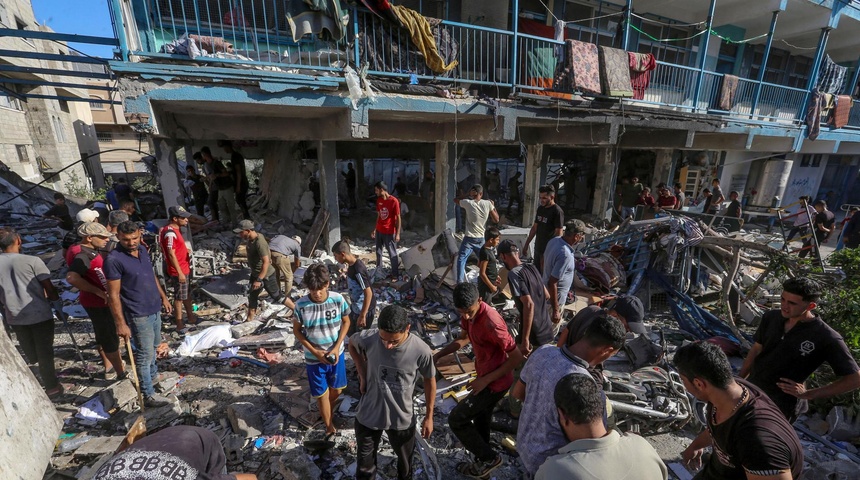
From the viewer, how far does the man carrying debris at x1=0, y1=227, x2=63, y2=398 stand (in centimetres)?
327

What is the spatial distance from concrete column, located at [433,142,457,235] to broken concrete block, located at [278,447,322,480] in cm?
608

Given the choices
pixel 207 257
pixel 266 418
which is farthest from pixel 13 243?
pixel 207 257

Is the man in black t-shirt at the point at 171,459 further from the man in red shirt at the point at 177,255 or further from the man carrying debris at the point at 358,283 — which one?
the man in red shirt at the point at 177,255

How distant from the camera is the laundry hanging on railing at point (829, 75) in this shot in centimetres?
1091

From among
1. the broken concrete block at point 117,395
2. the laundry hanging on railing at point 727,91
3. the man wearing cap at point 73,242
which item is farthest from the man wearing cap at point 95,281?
the laundry hanging on railing at point 727,91

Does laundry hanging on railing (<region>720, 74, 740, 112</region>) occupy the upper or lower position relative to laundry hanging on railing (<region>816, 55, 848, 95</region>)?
lower

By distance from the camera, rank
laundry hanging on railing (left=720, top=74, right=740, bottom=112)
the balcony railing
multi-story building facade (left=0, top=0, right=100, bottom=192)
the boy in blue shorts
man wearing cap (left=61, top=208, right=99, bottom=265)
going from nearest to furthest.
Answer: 1. the boy in blue shorts
2. man wearing cap (left=61, top=208, right=99, bottom=265)
3. the balcony railing
4. laundry hanging on railing (left=720, top=74, right=740, bottom=112)
5. multi-story building facade (left=0, top=0, right=100, bottom=192)

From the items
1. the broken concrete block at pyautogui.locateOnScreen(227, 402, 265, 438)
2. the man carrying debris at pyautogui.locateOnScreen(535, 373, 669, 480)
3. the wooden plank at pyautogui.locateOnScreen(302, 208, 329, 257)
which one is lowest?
the broken concrete block at pyautogui.locateOnScreen(227, 402, 265, 438)

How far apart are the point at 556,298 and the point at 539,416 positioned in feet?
7.78

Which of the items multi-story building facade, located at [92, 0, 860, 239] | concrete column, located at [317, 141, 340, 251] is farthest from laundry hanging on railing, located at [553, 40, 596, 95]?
concrete column, located at [317, 141, 340, 251]

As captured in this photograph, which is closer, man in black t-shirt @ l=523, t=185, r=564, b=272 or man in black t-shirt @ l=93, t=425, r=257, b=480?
man in black t-shirt @ l=93, t=425, r=257, b=480

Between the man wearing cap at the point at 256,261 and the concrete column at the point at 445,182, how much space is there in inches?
170

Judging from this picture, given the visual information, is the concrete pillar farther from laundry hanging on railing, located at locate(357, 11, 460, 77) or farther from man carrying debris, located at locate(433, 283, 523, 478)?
man carrying debris, located at locate(433, 283, 523, 478)

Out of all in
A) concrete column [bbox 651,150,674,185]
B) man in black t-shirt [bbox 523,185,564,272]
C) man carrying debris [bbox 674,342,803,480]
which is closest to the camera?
man carrying debris [bbox 674,342,803,480]
